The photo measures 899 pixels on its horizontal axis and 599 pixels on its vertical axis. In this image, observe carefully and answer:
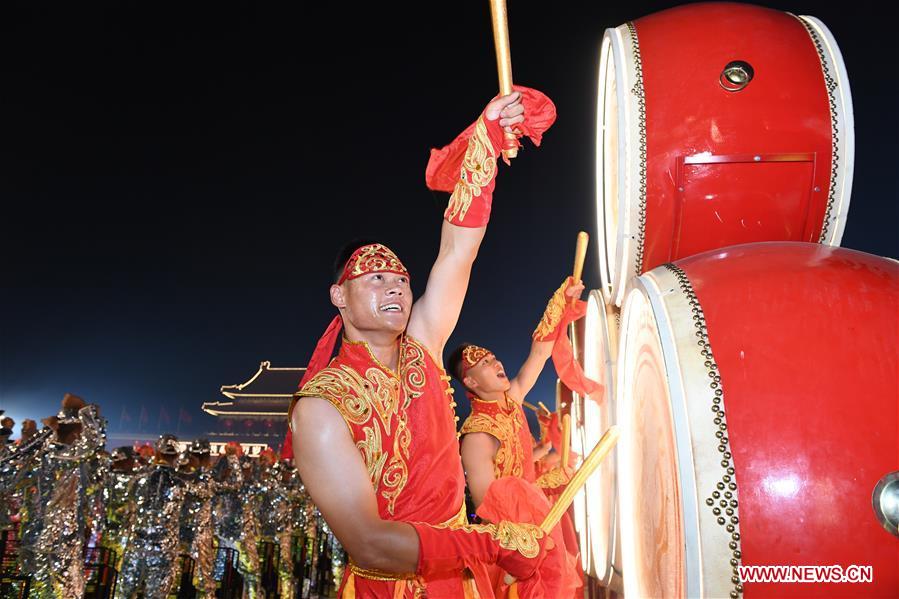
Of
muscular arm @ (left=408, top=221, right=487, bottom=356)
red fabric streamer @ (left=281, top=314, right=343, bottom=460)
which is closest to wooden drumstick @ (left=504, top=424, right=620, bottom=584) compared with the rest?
muscular arm @ (left=408, top=221, right=487, bottom=356)

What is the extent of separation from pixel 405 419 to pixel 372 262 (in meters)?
0.43

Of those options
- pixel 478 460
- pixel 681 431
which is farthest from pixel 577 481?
pixel 478 460

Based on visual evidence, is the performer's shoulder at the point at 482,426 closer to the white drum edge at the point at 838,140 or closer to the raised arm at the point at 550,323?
the raised arm at the point at 550,323

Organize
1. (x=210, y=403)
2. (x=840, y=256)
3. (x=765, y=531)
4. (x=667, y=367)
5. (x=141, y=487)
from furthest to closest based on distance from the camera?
(x=210, y=403), (x=141, y=487), (x=840, y=256), (x=667, y=367), (x=765, y=531)

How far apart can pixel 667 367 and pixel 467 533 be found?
1.96 feet

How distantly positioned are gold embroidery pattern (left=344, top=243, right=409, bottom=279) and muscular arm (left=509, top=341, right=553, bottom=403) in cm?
180

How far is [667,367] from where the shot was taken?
1.34 metres

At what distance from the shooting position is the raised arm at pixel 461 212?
69.1 inches

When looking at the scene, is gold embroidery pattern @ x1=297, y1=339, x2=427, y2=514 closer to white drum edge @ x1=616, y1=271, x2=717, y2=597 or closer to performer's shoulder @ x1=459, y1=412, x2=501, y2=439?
white drum edge @ x1=616, y1=271, x2=717, y2=597

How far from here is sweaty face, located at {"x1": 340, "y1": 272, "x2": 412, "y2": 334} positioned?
1848 millimetres

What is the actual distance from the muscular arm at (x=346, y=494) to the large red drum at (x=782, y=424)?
566mm

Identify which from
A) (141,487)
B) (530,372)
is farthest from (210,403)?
(530,372)

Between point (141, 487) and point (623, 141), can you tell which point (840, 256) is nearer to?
point (623, 141)

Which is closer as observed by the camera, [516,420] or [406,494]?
[406,494]
